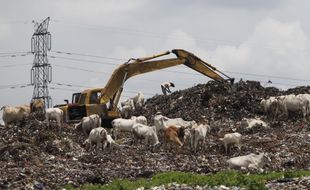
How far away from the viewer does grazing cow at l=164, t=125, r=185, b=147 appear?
103 ft

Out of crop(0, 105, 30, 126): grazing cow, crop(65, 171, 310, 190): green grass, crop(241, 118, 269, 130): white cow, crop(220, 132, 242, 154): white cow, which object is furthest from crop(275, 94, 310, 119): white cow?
crop(65, 171, 310, 190): green grass

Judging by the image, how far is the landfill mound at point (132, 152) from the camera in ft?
77.7

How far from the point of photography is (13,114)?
40.0 metres

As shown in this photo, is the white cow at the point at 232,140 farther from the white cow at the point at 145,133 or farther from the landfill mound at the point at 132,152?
the white cow at the point at 145,133

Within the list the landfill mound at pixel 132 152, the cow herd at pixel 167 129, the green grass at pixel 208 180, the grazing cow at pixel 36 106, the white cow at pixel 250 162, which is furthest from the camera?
the grazing cow at pixel 36 106

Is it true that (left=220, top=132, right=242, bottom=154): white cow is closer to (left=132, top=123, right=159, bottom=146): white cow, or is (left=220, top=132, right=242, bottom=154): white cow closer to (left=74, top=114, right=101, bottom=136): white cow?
(left=132, top=123, right=159, bottom=146): white cow

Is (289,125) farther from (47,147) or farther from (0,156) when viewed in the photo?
(0,156)

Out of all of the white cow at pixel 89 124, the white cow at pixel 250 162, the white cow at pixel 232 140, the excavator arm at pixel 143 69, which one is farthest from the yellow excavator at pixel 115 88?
the white cow at pixel 250 162

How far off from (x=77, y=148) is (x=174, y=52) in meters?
15.9

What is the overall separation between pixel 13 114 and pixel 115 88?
6.24 metres

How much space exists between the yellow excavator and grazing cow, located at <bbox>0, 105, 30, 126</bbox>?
95.2 inches

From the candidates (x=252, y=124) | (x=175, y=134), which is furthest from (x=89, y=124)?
(x=252, y=124)

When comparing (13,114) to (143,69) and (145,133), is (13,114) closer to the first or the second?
(143,69)

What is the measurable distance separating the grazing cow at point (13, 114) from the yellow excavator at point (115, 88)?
2417 millimetres
